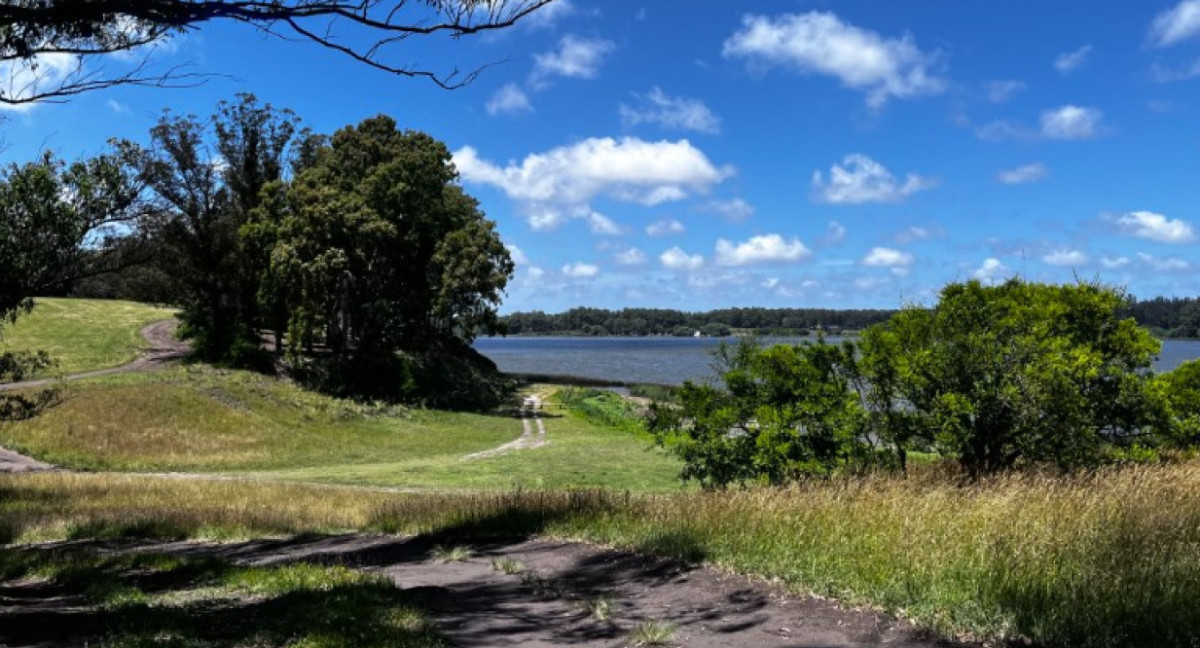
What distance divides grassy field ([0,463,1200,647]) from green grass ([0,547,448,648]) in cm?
293

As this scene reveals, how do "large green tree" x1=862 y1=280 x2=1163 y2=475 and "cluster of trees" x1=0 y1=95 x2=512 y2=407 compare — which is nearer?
"large green tree" x1=862 y1=280 x2=1163 y2=475

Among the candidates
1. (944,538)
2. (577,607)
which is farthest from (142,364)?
(944,538)

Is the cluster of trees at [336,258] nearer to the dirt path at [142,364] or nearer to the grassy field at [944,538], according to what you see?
the dirt path at [142,364]

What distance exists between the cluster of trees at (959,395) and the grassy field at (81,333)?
40907 millimetres

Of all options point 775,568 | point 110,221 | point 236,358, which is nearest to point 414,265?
point 236,358

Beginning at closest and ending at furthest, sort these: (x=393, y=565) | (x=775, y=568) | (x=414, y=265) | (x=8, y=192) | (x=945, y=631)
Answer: (x=945, y=631), (x=775, y=568), (x=393, y=565), (x=8, y=192), (x=414, y=265)

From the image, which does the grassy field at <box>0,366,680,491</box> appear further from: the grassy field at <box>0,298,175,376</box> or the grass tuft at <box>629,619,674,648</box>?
the grass tuft at <box>629,619,674,648</box>

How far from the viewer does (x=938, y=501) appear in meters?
8.49

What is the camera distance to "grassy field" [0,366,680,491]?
93.1ft

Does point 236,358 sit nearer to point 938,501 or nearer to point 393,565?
point 393,565

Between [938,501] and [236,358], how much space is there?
46968 millimetres

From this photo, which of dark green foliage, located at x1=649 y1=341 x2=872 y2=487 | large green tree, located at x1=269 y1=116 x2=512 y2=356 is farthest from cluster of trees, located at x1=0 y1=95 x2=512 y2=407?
dark green foliage, located at x1=649 y1=341 x2=872 y2=487

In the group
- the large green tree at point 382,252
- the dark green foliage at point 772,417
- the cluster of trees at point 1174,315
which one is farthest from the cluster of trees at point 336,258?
the cluster of trees at point 1174,315

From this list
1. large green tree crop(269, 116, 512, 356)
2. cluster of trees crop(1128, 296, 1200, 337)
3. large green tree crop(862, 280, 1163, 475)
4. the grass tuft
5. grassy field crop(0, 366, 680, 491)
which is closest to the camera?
the grass tuft
